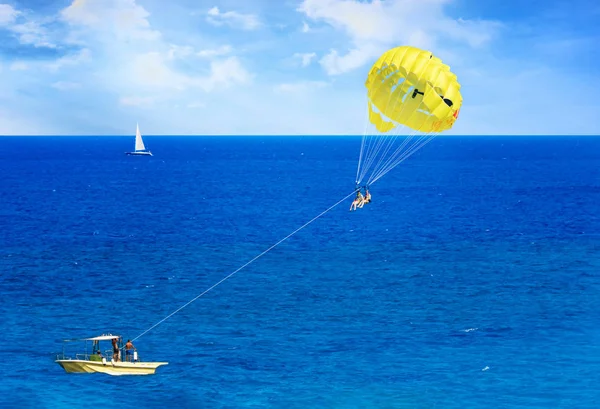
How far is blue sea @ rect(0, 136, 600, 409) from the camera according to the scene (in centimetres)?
4684

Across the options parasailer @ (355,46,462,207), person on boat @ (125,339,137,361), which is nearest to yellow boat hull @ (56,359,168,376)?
person on boat @ (125,339,137,361)

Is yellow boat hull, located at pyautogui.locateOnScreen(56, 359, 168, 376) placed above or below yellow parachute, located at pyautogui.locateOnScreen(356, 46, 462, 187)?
below

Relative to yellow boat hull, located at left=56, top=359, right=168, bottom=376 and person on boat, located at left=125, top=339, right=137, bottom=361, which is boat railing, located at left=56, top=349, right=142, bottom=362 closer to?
person on boat, located at left=125, top=339, right=137, bottom=361

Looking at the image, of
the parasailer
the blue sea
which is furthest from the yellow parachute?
the blue sea

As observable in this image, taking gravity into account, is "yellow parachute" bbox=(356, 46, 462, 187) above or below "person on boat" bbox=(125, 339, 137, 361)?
above

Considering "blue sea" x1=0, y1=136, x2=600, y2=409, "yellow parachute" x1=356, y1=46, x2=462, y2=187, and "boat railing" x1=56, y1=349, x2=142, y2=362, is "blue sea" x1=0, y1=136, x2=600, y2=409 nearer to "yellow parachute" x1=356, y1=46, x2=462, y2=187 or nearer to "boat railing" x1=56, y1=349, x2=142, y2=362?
"boat railing" x1=56, y1=349, x2=142, y2=362

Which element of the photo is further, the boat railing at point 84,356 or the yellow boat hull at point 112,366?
the boat railing at point 84,356

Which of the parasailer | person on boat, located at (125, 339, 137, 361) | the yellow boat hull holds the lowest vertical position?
the yellow boat hull

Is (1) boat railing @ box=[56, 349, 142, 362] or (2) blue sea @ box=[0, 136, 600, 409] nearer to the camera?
(2) blue sea @ box=[0, 136, 600, 409]

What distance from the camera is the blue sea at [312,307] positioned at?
4684 centimetres

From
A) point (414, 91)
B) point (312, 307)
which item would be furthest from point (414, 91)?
point (312, 307)

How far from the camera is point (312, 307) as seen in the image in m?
63.7

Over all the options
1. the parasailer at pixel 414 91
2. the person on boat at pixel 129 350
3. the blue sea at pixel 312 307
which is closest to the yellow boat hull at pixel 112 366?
the blue sea at pixel 312 307

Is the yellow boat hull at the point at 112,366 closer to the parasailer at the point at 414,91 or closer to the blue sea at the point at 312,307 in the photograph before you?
the blue sea at the point at 312,307
